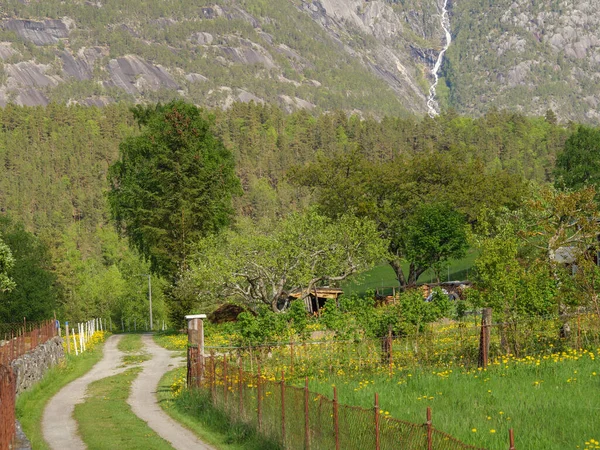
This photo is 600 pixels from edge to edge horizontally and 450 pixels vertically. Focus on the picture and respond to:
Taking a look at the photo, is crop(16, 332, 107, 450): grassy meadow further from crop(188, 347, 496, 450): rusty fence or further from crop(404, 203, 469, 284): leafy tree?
crop(404, 203, 469, 284): leafy tree

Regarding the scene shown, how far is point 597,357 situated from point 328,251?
29.9m

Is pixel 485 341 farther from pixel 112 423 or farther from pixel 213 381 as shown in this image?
pixel 112 423

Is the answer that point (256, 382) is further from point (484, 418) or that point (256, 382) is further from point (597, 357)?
point (597, 357)

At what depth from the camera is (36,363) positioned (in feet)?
115

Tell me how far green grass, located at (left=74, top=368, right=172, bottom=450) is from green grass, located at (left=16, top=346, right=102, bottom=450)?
1.19 metres

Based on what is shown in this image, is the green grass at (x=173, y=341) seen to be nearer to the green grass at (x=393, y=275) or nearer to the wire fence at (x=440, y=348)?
the wire fence at (x=440, y=348)

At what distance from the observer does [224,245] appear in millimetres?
52688

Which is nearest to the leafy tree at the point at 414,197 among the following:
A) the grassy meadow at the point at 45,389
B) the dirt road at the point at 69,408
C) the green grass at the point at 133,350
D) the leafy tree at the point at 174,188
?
the leafy tree at the point at 174,188

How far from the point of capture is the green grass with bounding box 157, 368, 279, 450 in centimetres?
2020

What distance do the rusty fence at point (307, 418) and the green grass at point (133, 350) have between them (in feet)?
60.7

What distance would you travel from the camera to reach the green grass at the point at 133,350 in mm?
44156

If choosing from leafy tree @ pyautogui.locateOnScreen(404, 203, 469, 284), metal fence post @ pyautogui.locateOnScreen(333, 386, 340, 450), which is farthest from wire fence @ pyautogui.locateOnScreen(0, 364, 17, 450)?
leafy tree @ pyautogui.locateOnScreen(404, 203, 469, 284)

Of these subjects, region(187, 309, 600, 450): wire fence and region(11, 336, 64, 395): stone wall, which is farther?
region(11, 336, 64, 395): stone wall

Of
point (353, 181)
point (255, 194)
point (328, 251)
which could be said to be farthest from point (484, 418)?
point (255, 194)
